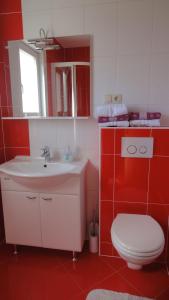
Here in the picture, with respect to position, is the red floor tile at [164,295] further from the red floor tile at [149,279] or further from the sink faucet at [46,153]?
the sink faucet at [46,153]

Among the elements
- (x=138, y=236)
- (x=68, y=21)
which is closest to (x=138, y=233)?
(x=138, y=236)

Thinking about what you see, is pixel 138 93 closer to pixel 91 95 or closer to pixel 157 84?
pixel 157 84

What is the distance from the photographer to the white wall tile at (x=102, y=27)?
5.72ft

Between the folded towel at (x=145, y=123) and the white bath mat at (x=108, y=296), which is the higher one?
the folded towel at (x=145, y=123)

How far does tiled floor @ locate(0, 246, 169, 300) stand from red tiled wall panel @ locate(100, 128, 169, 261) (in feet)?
1.02

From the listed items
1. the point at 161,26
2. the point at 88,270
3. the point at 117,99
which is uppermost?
the point at 161,26

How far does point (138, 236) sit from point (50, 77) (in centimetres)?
151

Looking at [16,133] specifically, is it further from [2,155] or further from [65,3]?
[65,3]

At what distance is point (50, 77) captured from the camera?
192 centimetres

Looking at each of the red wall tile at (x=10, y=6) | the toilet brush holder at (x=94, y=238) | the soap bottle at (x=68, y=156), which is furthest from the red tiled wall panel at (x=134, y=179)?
the red wall tile at (x=10, y=6)

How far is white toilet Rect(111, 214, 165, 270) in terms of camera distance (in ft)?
4.22

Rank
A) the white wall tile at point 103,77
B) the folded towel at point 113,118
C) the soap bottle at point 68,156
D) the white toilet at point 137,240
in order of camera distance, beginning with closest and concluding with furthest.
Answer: the white toilet at point 137,240 → the folded towel at point 113,118 → the white wall tile at point 103,77 → the soap bottle at point 68,156

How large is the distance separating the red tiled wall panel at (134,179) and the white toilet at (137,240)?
0.18 metres

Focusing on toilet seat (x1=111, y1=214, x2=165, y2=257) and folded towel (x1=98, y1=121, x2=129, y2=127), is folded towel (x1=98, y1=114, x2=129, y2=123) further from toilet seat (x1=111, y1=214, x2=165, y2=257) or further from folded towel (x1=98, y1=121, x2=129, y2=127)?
toilet seat (x1=111, y1=214, x2=165, y2=257)
